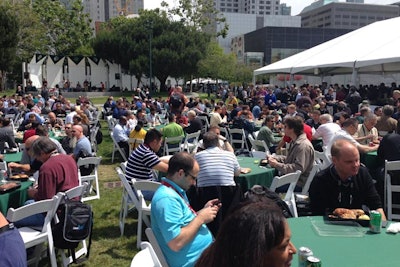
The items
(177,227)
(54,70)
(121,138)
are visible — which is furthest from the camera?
(54,70)

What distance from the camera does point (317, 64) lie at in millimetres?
17266

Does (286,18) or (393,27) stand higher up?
(286,18)

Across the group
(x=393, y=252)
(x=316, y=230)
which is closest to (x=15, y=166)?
(x=316, y=230)

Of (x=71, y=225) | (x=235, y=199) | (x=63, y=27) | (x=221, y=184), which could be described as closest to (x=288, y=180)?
(x=235, y=199)

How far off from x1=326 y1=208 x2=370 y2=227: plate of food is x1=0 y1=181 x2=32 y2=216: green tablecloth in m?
3.66

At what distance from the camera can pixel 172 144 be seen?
378 inches

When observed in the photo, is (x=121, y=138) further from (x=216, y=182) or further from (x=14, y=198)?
(x=216, y=182)

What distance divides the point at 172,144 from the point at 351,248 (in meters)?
7.07

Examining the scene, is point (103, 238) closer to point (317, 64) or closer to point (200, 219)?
point (200, 219)

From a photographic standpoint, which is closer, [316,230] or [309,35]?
[316,230]

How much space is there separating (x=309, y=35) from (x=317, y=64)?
270ft

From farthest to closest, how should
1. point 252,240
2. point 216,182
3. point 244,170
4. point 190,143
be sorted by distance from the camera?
point 190,143 < point 244,170 < point 216,182 < point 252,240

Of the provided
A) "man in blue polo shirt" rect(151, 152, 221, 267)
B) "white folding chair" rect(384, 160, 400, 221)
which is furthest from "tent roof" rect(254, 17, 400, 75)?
"man in blue polo shirt" rect(151, 152, 221, 267)

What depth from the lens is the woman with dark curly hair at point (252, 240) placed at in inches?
54.2
